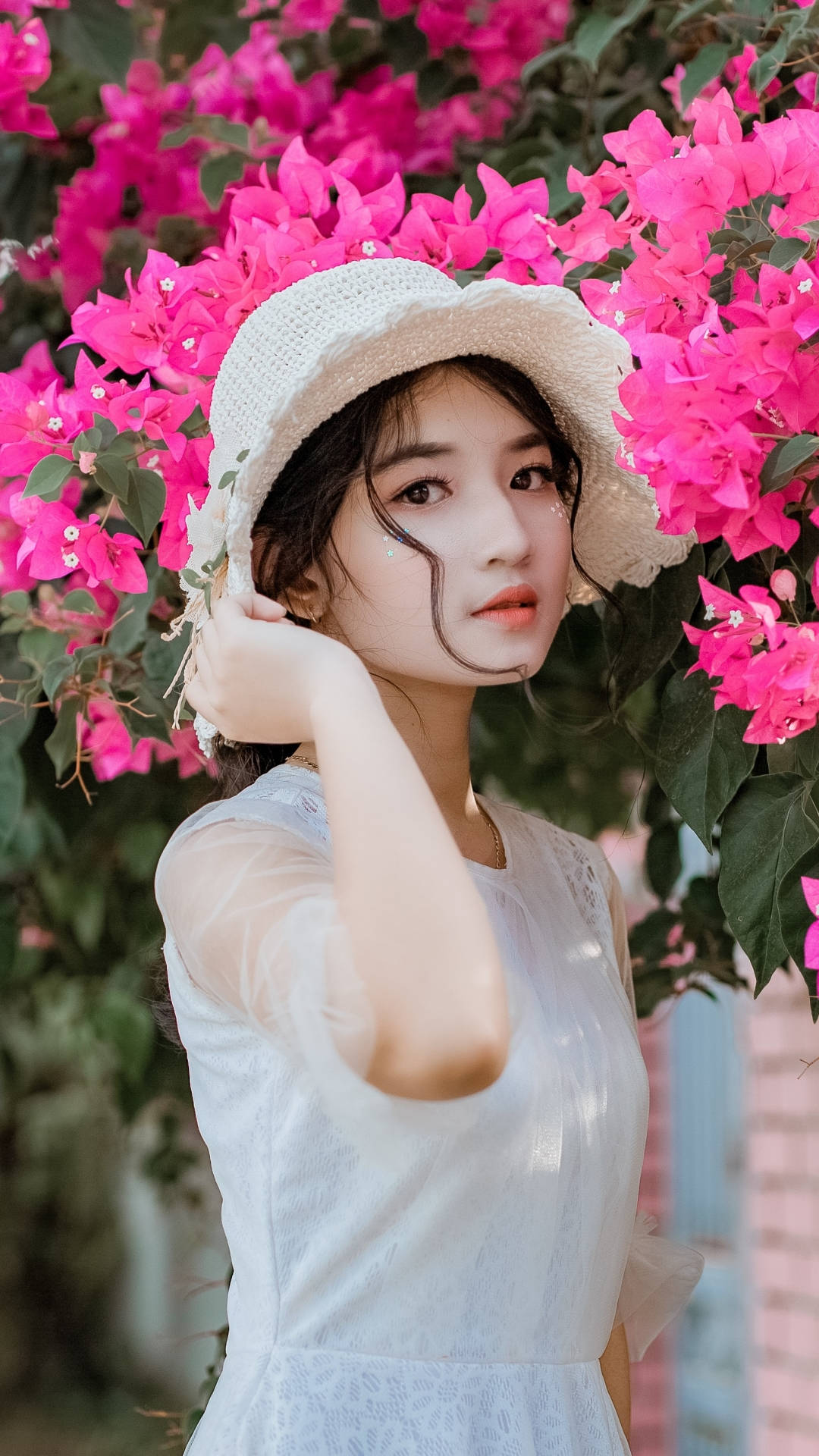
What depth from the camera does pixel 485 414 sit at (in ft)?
4.23

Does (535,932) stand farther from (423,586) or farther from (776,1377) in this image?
(776,1377)

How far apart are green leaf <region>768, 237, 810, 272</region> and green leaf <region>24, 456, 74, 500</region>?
62cm

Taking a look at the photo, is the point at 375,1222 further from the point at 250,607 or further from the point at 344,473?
the point at 344,473

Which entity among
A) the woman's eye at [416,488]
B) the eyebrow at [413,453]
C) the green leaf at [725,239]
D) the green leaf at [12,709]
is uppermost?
the green leaf at [725,239]

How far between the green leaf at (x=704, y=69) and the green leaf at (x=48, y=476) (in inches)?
31.6

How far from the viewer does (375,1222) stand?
114 cm

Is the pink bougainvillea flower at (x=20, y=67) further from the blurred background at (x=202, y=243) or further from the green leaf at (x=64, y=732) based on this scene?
the green leaf at (x=64, y=732)

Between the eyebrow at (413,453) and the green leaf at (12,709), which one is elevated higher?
the eyebrow at (413,453)

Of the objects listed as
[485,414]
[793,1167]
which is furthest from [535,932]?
[793,1167]

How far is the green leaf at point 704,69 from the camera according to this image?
1.63m

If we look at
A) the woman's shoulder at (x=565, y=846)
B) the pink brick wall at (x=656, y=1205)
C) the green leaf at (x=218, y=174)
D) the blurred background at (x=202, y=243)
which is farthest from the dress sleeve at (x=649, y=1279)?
the pink brick wall at (x=656, y=1205)

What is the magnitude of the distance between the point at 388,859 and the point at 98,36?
1230mm

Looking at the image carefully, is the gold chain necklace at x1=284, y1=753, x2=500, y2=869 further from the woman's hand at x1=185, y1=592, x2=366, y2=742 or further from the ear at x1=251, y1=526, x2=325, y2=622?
the woman's hand at x1=185, y1=592, x2=366, y2=742

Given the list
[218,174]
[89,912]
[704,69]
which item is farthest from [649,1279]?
[218,174]
